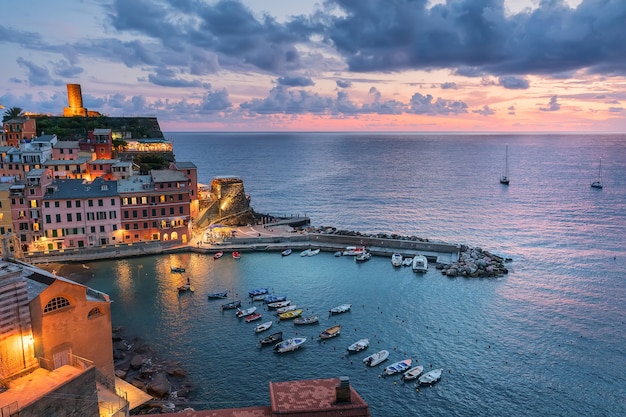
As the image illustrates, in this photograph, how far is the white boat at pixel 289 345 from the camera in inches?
1905

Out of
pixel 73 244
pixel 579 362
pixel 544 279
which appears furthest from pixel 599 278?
pixel 73 244

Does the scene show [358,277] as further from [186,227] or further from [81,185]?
[81,185]

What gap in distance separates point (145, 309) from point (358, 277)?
3166 cm

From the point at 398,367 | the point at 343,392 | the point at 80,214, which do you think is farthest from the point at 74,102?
the point at 343,392

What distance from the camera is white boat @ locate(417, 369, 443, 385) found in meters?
43.0

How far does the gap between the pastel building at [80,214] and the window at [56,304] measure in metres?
54.7

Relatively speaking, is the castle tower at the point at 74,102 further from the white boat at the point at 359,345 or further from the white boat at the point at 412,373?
the white boat at the point at 412,373

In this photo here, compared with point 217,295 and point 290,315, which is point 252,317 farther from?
point 217,295

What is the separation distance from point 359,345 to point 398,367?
17.6 ft

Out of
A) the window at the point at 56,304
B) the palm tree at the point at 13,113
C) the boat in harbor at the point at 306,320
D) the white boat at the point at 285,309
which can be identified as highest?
the palm tree at the point at 13,113

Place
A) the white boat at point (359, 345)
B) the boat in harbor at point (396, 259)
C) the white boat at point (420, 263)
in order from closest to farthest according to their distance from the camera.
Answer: the white boat at point (359, 345) → the white boat at point (420, 263) → the boat in harbor at point (396, 259)

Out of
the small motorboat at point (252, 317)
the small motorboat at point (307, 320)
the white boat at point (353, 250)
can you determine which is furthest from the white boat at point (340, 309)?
the white boat at point (353, 250)

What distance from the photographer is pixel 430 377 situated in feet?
143

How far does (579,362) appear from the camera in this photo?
156 feet
